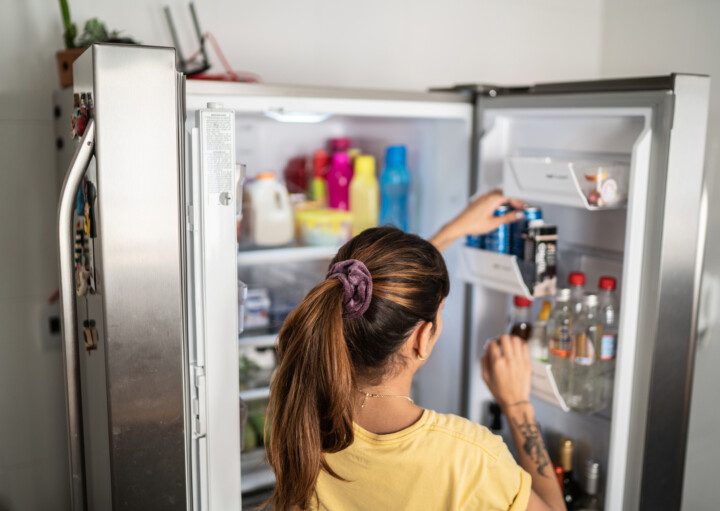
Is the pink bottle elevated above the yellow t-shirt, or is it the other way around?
the pink bottle

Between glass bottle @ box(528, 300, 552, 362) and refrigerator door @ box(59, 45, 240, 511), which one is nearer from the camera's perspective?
refrigerator door @ box(59, 45, 240, 511)

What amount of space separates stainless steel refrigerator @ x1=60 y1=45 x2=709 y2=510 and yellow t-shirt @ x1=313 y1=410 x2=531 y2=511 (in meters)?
0.23

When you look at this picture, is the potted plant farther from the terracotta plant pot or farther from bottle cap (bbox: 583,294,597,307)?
bottle cap (bbox: 583,294,597,307)

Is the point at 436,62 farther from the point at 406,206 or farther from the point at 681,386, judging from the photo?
the point at 681,386

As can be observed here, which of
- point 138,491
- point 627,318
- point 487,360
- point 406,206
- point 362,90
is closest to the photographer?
point 138,491

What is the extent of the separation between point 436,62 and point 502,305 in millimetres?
885

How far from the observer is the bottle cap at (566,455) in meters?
1.75

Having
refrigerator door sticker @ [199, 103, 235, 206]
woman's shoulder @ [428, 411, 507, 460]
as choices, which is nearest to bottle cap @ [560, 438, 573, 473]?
woman's shoulder @ [428, 411, 507, 460]

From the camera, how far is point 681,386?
1.48 meters

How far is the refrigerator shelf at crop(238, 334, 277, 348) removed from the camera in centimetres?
198

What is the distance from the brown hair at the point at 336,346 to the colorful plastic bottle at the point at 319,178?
0.96m

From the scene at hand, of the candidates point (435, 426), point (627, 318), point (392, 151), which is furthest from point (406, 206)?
point (435, 426)

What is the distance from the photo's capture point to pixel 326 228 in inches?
79.7

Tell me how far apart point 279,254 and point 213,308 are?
785mm
